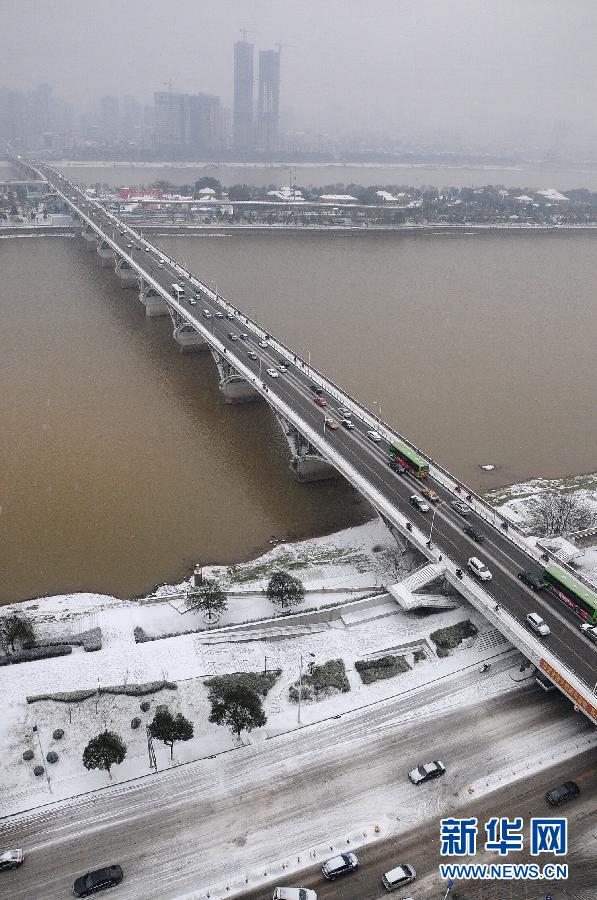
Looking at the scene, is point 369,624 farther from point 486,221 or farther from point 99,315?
point 486,221

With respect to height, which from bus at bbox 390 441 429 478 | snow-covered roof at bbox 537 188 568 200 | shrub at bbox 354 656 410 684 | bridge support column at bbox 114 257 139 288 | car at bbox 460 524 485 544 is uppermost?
snow-covered roof at bbox 537 188 568 200

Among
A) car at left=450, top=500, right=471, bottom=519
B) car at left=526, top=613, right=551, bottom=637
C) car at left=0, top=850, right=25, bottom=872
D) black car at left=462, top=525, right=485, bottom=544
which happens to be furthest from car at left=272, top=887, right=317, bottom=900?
car at left=450, top=500, right=471, bottom=519

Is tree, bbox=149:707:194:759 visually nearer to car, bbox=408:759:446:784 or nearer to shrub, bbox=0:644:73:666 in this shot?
shrub, bbox=0:644:73:666

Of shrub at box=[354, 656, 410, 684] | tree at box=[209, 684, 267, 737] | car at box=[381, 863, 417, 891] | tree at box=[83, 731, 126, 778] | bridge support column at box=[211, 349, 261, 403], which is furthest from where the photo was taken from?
bridge support column at box=[211, 349, 261, 403]

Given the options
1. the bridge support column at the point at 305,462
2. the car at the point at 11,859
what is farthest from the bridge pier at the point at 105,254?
the car at the point at 11,859

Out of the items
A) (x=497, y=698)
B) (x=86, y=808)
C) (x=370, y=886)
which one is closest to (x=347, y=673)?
(x=497, y=698)

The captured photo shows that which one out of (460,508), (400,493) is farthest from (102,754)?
(460,508)

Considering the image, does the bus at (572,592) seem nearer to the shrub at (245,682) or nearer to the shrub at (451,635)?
the shrub at (451,635)
